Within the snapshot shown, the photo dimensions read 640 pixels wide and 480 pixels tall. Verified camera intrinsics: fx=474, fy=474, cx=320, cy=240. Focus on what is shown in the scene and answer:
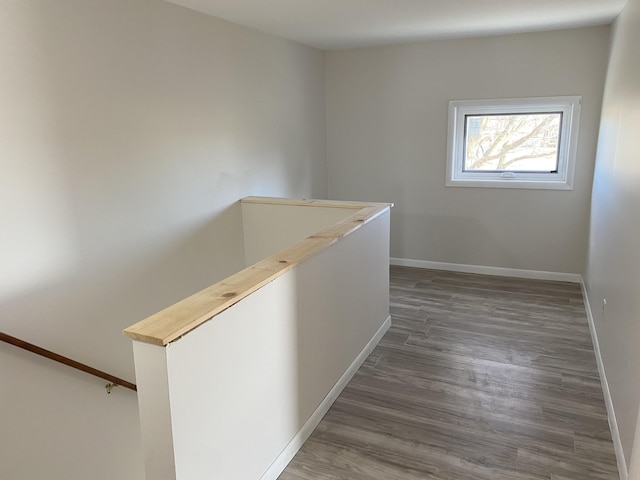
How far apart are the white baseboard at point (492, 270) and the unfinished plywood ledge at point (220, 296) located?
2.50m

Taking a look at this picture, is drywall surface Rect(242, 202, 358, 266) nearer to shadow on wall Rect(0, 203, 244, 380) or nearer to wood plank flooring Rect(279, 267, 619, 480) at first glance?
shadow on wall Rect(0, 203, 244, 380)

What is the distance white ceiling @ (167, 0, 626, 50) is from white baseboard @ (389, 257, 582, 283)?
2.17 meters

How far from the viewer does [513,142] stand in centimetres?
454

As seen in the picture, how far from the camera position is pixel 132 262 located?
2797 millimetres

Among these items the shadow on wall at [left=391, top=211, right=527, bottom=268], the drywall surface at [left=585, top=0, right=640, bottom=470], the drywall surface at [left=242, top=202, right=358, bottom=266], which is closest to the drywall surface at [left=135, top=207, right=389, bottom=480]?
the drywall surface at [left=242, top=202, right=358, bottom=266]

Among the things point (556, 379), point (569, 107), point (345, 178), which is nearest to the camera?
point (556, 379)

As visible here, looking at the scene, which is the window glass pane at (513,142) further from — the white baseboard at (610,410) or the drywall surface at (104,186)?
the drywall surface at (104,186)

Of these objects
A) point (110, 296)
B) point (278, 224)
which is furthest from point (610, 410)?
point (110, 296)

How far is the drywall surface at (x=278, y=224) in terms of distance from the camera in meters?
3.52

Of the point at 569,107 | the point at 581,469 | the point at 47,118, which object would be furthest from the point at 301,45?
the point at 581,469

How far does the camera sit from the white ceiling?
3.03 m

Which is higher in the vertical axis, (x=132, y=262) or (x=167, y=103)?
(x=167, y=103)

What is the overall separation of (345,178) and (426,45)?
60.2 inches

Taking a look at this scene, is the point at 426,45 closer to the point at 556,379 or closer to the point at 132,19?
the point at 132,19
